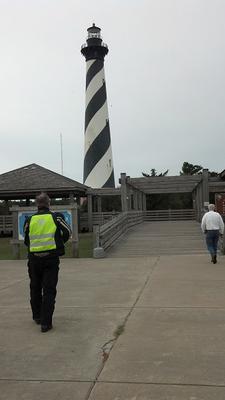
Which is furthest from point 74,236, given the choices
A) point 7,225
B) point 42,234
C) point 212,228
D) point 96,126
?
point 96,126

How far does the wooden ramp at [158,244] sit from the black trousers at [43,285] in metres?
9.47

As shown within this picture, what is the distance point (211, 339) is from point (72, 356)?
59.5 inches

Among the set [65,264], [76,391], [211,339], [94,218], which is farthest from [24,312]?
[94,218]

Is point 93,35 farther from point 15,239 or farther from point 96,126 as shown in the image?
point 15,239

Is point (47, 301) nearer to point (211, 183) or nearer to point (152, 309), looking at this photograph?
point (152, 309)

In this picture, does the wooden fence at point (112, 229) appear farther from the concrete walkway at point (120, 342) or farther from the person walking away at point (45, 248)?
the person walking away at point (45, 248)

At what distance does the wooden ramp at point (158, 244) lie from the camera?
16.4 meters

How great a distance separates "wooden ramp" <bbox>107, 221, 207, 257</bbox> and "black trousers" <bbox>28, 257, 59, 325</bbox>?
373 inches

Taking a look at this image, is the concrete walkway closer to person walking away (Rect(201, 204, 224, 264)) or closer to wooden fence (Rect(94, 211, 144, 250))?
person walking away (Rect(201, 204, 224, 264))

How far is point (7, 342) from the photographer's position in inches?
222

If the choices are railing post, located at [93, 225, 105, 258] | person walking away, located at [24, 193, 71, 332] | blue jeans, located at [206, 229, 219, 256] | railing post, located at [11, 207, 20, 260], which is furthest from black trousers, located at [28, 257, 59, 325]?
railing post, located at [11, 207, 20, 260]

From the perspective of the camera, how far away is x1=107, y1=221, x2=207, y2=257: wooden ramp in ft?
53.9

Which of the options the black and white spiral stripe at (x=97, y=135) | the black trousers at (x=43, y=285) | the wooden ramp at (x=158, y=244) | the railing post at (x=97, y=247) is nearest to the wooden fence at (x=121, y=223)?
the railing post at (x=97, y=247)

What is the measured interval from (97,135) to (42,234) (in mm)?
33030
